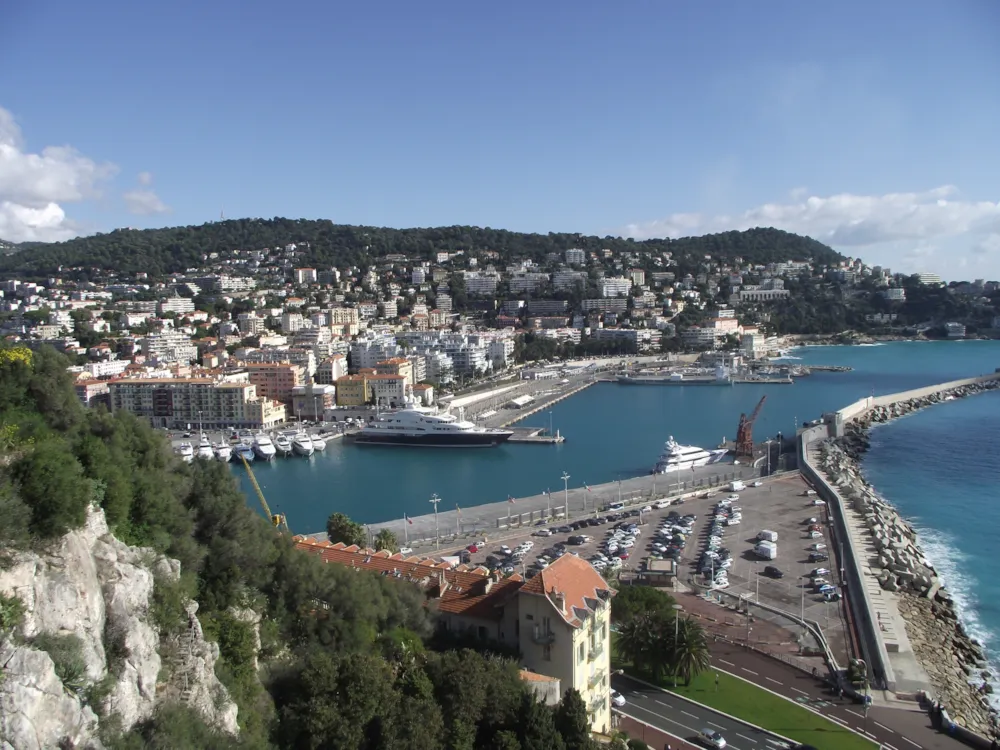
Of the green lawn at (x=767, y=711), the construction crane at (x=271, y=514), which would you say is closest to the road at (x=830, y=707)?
the green lawn at (x=767, y=711)

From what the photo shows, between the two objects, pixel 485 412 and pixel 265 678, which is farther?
pixel 485 412

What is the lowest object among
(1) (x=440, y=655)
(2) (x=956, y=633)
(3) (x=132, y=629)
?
(2) (x=956, y=633)

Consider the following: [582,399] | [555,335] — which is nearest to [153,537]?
[582,399]

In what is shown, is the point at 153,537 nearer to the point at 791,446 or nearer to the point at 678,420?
the point at 791,446

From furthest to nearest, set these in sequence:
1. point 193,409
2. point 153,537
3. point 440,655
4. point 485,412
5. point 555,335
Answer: point 555,335 < point 485,412 < point 193,409 < point 440,655 < point 153,537

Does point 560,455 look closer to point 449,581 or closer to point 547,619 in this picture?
point 449,581

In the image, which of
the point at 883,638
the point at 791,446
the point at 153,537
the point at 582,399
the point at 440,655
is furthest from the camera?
the point at 582,399

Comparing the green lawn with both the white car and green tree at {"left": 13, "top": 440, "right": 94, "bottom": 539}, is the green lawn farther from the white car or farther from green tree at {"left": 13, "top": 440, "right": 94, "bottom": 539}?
green tree at {"left": 13, "top": 440, "right": 94, "bottom": 539}

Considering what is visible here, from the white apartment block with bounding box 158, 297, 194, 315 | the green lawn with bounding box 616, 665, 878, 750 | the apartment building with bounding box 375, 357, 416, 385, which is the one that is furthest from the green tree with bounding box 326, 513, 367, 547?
the white apartment block with bounding box 158, 297, 194, 315
